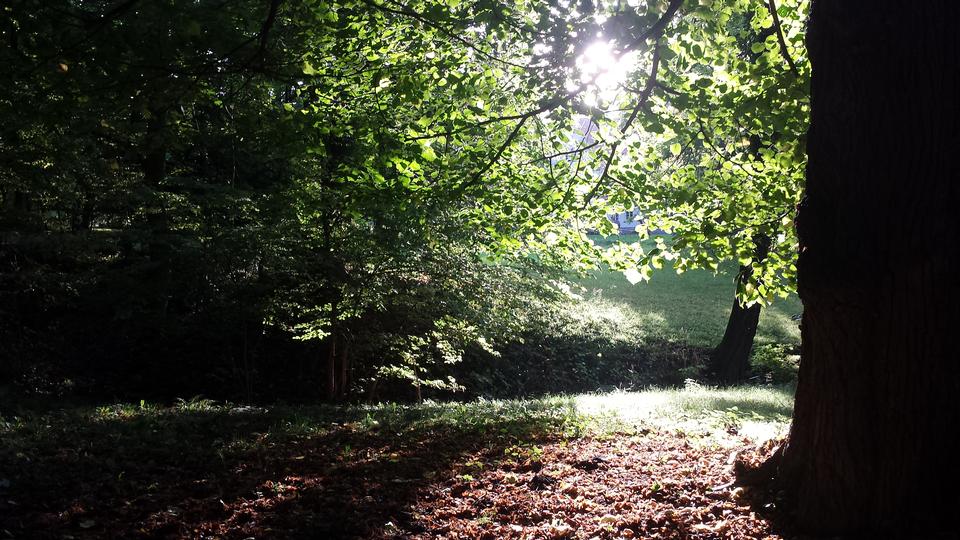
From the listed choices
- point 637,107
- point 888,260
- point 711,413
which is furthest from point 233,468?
point 711,413

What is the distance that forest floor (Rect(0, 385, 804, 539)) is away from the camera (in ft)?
13.2

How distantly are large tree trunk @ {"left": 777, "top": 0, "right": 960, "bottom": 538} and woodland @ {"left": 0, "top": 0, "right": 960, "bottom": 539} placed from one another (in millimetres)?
14

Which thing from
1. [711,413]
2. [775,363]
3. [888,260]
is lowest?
[711,413]

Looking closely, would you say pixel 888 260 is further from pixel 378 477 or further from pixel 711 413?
pixel 711 413

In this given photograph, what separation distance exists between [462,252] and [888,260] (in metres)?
7.35

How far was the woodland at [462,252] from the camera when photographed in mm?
3295

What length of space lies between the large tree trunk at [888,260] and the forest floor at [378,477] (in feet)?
A: 2.46

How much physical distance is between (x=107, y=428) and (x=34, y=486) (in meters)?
2.10

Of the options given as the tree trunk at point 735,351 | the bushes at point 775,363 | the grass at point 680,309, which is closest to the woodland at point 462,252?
the tree trunk at point 735,351

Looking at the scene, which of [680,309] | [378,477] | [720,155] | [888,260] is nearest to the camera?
[888,260]

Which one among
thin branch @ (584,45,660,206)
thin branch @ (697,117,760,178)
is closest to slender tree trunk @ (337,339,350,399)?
thin branch @ (584,45,660,206)

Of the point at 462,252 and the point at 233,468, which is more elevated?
the point at 462,252

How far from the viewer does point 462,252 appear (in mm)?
10180

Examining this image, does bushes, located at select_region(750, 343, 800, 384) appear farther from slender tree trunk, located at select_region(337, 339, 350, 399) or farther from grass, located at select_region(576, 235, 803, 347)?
slender tree trunk, located at select_region(337, 339, 350, 399)
